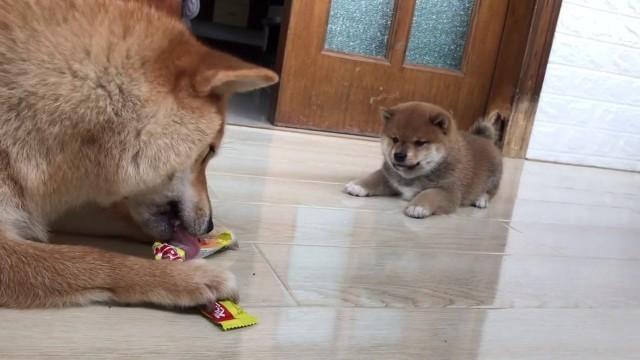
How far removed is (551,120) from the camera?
2.71 meters

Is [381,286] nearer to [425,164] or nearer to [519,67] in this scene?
[425,164]

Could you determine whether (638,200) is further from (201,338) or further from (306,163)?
(201,338)

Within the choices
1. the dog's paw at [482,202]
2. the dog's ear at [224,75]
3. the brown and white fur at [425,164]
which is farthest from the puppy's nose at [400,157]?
the dog's ear at [224,75]

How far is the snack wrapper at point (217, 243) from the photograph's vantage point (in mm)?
995

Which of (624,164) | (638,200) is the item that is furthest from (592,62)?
(638,200)

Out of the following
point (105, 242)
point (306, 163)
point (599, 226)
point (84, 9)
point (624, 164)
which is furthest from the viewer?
point (624, 164)

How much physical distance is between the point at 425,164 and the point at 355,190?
25cm

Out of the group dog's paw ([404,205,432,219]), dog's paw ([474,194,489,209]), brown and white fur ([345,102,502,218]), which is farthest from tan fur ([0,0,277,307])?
dog's paw ([474,194,489,209])

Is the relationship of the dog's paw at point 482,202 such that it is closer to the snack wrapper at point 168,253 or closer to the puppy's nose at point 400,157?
the puppy's nose at point 400,157

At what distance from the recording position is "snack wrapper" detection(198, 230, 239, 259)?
1.00 m

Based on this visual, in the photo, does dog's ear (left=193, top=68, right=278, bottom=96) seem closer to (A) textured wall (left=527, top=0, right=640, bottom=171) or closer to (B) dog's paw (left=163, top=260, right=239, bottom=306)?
(B) dog's paw (left=163, top=260, right=239, bottom=306)

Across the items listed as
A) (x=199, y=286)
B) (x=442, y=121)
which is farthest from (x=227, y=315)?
(x=442, y=121)

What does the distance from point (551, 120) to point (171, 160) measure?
2.26m

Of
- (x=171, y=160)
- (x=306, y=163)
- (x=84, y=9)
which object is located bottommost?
(x=306, y=163)
